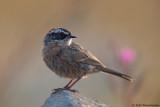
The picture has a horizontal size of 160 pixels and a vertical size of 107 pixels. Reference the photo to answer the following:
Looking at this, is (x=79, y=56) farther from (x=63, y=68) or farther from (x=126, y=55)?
(x=126, y=55)

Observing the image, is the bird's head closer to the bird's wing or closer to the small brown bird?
the small brown bird

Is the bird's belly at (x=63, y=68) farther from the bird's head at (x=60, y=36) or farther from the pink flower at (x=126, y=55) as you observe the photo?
the pink flower at (x=126, y=55)

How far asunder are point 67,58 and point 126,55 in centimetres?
168

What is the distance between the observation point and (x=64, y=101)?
24.2 feet

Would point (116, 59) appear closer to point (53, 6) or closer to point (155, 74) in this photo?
point (155, 74)

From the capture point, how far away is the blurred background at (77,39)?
12309 mm

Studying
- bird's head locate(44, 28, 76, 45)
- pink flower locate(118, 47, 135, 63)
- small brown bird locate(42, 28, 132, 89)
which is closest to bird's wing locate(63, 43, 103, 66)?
small brown bird locate(42, 28, 132, 89)

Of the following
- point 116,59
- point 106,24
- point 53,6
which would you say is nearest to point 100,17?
point 106,24

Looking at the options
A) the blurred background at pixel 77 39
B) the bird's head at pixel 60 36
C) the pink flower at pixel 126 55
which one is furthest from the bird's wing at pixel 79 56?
the pink flower at pixel 126 55

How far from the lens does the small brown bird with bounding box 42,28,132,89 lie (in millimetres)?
9906

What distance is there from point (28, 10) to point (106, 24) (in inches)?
132

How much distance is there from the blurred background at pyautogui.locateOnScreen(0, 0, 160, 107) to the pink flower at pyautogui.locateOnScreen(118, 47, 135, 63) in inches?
0.5

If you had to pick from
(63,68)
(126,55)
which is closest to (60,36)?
(63,68)

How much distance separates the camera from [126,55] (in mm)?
8523
